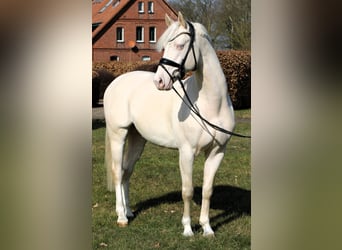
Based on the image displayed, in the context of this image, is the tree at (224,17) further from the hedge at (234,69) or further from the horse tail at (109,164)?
the horse tail at (109,164)

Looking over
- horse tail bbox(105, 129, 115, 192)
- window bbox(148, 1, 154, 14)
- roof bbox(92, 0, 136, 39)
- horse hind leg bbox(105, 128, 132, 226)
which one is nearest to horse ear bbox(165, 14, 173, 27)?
window bbox(148, 1, 154, 14)

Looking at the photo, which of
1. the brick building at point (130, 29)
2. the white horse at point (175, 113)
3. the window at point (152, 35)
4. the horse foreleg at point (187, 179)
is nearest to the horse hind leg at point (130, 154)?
the white horse at point (175, 113)

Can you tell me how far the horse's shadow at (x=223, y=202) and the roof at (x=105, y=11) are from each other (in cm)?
152

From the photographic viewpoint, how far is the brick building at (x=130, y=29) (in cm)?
206

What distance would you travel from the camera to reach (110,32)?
2.29 metres

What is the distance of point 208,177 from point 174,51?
878mm

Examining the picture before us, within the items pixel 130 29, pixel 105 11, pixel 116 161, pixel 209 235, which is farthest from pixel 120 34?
pixel 209 235

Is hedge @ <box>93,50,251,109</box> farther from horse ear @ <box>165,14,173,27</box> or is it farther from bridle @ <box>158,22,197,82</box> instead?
horse ear @ <box>165,14,173,27</box>

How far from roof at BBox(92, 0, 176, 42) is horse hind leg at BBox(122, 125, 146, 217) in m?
1.27

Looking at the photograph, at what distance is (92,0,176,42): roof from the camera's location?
1.84m

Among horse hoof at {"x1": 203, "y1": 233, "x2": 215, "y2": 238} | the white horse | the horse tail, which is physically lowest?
horse hoof at {"x1": 203, "y1": 233, "x2": 215, "y2": 238}
